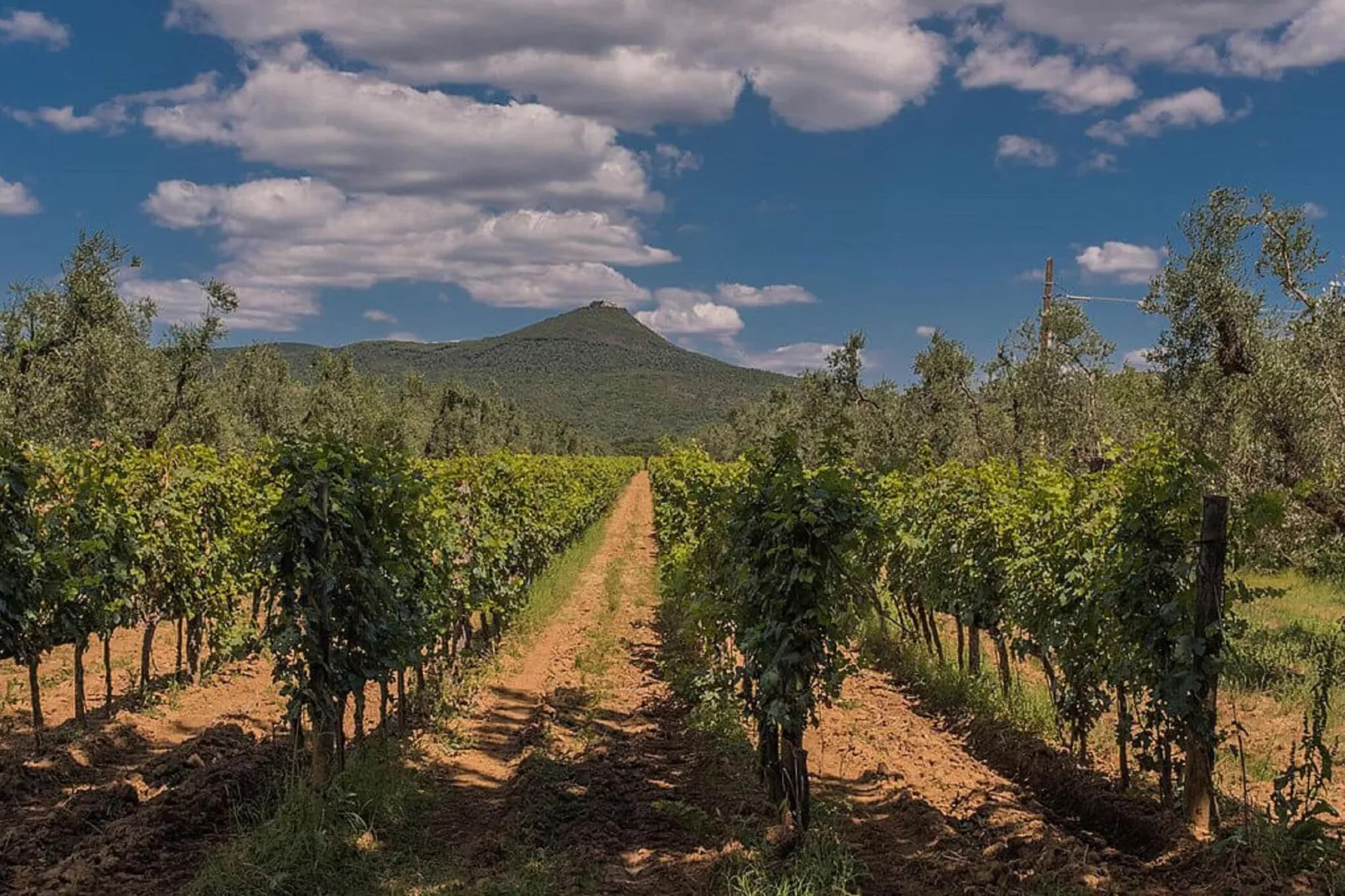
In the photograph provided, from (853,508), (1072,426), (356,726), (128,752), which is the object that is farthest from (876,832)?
(1072,426)

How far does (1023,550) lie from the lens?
955cm

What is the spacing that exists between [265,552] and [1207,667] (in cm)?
781

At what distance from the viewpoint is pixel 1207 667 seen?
21.7ft

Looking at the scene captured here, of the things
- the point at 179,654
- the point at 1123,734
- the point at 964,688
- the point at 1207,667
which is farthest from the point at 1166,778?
the point at 179,654

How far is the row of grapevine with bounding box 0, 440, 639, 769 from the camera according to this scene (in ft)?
24.6

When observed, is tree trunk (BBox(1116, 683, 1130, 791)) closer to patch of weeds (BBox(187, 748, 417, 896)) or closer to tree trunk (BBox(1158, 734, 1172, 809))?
tree trunk (BBox(1158, 734, 1172, 809))

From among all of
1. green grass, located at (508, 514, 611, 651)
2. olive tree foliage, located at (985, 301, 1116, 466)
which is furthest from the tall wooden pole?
green grass, located at (508, 514, 611, 651)

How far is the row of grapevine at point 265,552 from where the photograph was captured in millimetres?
7492

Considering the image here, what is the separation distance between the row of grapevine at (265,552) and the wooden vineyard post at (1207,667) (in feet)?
22.5

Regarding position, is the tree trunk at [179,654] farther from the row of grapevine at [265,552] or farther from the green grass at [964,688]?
the green grass at [964,688]

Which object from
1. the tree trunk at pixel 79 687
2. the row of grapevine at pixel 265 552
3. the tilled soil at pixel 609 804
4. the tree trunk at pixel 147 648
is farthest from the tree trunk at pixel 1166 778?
the tree trunk at pixel 147 648

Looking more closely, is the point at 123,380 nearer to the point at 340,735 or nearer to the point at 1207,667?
the point at 340,735

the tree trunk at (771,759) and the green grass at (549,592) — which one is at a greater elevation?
the tree trunk at (771,759)

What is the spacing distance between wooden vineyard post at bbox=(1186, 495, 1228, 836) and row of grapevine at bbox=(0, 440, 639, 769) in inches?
270
